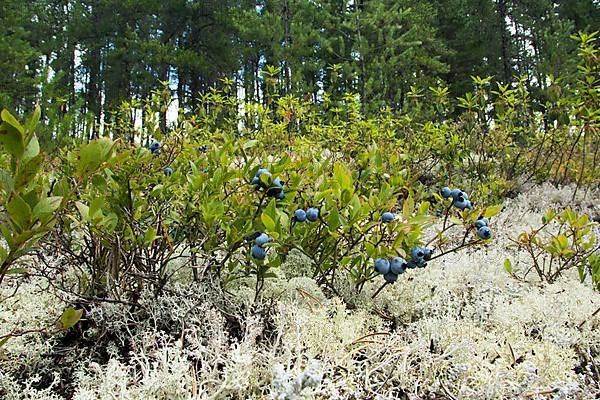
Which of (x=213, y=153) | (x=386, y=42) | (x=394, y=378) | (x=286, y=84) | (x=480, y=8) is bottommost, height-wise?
(x=394, y=378)

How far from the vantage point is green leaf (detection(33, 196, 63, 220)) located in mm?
753

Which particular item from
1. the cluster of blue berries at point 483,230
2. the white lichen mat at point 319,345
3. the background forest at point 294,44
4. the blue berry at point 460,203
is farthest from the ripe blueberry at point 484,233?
the background forest at point 294,44

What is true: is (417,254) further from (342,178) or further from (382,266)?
(342,178)

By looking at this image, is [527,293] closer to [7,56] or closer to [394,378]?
[394,378]

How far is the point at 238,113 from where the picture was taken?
582 centimetres

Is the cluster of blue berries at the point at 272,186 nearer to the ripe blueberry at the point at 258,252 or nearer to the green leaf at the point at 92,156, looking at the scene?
the ripe blueberry at the point at 258,252

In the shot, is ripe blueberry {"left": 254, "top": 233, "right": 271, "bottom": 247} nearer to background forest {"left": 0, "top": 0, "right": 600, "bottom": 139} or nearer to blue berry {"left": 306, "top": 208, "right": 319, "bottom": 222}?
blue berry {"left": 306, "top": 208, "right": 319, "bottom": 222}

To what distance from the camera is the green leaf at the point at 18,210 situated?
0.72m

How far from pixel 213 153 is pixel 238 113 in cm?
425

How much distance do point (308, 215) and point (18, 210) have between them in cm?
90

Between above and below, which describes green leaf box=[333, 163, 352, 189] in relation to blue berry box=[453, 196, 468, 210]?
above

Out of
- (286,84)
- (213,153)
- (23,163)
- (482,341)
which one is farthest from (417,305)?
(286,84)

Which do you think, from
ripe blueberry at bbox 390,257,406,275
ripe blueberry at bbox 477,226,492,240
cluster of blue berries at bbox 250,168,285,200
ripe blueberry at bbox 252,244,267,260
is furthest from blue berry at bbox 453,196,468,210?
ripe blueberry at bbox 252,244,267,260

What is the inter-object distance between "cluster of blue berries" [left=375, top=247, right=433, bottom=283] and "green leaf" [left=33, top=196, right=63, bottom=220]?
0.97 m
